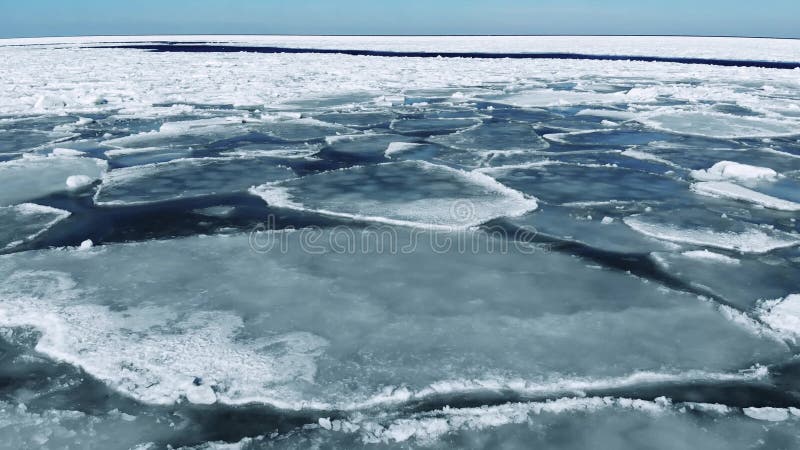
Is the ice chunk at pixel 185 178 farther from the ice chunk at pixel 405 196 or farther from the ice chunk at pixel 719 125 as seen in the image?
the ice chunk at pixel 719 125

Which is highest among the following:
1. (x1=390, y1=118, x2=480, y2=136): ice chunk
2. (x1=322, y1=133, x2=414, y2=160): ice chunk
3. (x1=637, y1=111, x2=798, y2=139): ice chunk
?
(x1=637, y1=111, x2=798, y2=139): ice chunk

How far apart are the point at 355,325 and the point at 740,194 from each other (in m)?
2.85

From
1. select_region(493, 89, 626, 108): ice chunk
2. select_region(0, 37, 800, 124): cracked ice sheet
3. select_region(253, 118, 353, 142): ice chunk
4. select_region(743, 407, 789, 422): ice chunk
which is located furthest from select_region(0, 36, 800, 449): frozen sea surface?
select_region(0, 37, 800, 124): cracked ice sheet

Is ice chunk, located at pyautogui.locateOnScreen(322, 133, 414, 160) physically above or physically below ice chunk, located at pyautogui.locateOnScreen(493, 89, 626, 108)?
below

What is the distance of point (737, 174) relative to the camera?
407 centimetres

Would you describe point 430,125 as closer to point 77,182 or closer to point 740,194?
point 740,194

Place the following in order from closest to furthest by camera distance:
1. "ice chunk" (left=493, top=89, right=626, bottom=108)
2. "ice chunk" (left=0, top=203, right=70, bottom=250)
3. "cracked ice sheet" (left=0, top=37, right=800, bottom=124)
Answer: "ice chunk" (left=0, top=203, right=70, bottom=250)
"cracked ice sheet" (left=0, top=37, right=800, bottom=124)
"ice chunk" (left=493, top=89, right=626, bottom=108)

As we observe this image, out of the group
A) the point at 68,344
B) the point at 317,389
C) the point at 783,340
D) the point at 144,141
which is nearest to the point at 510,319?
the point at 317,389

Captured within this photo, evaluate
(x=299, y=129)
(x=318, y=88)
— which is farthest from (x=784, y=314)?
(x=318, y=88)

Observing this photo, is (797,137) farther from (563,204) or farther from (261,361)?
(261,361)

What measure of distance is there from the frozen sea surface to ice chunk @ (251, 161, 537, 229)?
3cm

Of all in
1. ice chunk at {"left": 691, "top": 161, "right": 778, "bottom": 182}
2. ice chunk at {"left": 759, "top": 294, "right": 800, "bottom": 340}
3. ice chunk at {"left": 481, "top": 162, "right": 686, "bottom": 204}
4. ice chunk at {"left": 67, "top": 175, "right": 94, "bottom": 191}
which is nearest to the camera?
ice chunk at {"left": 759, "top": 294, "right": 800, "bottom": 340}

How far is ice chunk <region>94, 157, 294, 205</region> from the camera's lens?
143 inches

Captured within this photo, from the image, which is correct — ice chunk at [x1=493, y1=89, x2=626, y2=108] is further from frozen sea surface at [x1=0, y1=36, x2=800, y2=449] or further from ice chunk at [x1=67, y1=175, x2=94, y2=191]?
ice chunk at [x1=67, y1=175, x2=94, y2=191]
